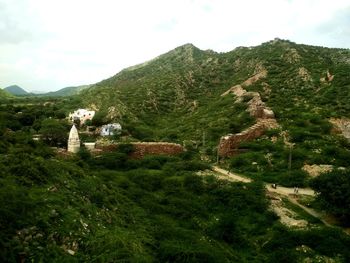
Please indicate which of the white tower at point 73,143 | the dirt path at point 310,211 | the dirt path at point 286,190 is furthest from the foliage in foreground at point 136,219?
the white tower at point 73,143

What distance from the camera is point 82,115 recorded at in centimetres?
5703

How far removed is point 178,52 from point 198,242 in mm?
98612

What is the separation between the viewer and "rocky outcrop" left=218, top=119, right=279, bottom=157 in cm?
4006

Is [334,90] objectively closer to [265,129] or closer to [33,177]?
[265,129]

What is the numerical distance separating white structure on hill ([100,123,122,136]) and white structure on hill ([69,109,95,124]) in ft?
20.0

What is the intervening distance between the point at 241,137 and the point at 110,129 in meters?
15.7

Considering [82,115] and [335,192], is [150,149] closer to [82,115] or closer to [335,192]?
[335,192]

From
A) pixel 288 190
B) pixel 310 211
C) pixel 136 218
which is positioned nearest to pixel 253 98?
pixel 288 190

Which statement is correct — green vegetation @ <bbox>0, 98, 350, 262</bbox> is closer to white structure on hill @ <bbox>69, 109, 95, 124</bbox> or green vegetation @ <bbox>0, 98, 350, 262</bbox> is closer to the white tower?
the white tower

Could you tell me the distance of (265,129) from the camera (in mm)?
43875

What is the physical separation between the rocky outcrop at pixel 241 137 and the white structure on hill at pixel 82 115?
21.8m

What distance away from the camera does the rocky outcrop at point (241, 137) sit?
40.1 metres

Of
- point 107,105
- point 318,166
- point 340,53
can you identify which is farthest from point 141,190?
point 340,53

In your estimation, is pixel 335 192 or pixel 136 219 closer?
pixel 136 219
